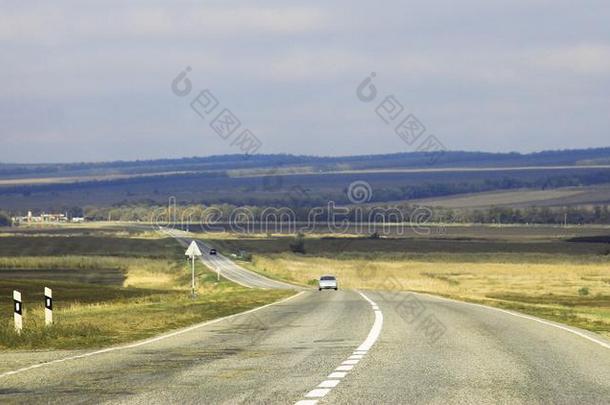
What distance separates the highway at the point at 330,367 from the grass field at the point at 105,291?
75.5 inches

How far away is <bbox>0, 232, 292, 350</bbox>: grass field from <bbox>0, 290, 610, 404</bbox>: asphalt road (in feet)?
7.13

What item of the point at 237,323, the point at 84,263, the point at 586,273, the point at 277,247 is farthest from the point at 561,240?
the point at 237,323

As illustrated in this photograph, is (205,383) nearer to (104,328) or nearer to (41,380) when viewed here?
(41,380)

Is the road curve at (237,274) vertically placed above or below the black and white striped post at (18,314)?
below

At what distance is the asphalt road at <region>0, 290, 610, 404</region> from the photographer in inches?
539

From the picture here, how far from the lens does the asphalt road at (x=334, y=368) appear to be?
44.9ft

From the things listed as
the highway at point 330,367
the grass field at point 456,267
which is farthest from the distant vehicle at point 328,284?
the highway at point 330,367

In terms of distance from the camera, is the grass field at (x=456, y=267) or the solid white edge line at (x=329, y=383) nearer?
the solid white edge line at (x=329, y=383)

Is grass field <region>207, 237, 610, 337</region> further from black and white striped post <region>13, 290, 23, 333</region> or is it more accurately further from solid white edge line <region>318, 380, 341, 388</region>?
solid white edge line <region>318, 380, 341, 388</region>

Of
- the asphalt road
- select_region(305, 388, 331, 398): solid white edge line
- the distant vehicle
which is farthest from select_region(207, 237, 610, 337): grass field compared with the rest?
select_region(305, 388, 331, 398): solid white edge line

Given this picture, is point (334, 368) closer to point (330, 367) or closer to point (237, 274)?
point (330, 367)

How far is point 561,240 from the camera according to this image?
16388 centimetres

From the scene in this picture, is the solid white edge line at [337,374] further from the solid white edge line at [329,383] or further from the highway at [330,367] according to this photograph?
the solid white edge line at [329,383]

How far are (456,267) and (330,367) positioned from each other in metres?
104
